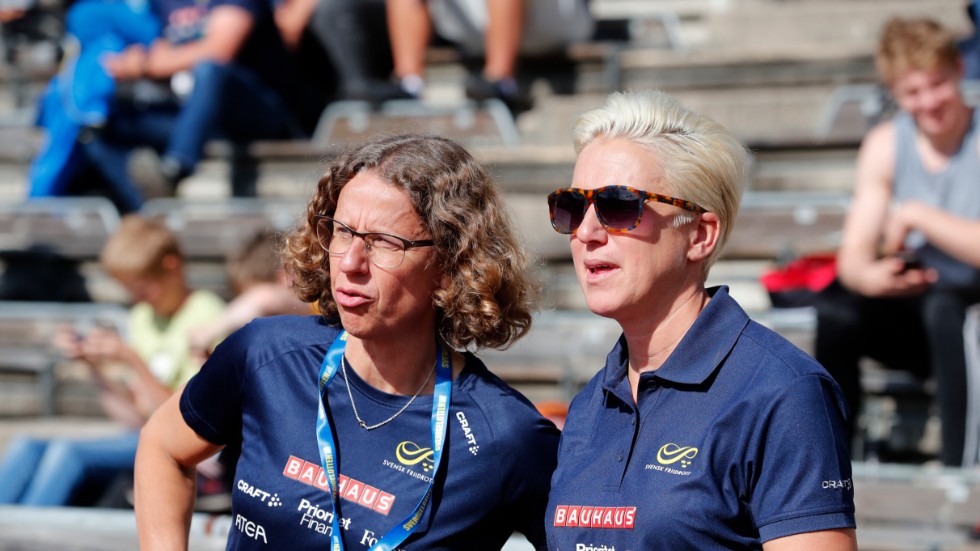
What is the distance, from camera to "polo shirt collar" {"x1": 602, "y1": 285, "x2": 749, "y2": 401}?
6.46 feet

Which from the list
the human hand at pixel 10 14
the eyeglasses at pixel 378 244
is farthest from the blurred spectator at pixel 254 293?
the human hand at pixel 10 14

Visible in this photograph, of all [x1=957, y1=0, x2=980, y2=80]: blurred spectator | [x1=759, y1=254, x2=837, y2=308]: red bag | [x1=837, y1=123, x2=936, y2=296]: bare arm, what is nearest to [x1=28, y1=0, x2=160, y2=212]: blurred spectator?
[x1=759, y1=254, x2=837, y2=308]: red bag

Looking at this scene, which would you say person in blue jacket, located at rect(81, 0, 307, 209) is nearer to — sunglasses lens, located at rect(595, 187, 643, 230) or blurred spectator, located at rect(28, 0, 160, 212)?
blurred spectator, located at rect(28, 0, 160, 212)

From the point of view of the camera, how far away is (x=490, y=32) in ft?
20.2

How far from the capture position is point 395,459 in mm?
2229

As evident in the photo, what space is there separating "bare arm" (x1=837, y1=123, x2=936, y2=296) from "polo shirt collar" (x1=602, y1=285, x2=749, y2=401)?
2.28 meters

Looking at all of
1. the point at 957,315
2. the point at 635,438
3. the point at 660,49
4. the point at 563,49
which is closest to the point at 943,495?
the point at 957,315

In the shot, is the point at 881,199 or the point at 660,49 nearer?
the point at 881,199

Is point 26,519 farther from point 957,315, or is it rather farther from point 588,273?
point 957,315

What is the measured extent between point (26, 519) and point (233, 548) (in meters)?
1.44

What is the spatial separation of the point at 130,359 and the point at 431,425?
7.99 feet

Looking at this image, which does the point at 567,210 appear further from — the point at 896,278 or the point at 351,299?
the point at 896,278

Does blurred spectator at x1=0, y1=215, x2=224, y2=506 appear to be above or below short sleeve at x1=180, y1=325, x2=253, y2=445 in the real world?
below

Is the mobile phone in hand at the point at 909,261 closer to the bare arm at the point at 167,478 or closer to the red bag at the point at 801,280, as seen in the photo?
the red bag at the point at 801,280
